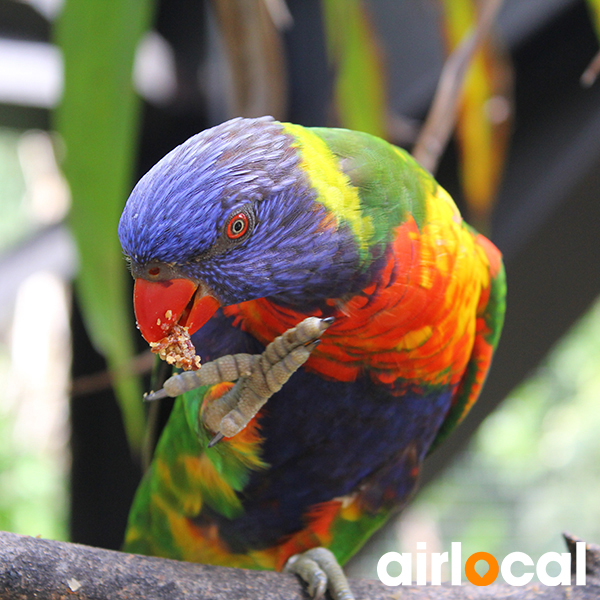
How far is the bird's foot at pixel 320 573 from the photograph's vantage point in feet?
2.89

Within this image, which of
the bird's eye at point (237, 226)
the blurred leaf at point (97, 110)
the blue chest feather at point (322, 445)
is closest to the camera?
the bird's eye at point (237, 226)

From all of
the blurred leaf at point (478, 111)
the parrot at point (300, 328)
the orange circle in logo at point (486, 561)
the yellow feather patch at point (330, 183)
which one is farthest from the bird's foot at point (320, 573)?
the blurred leaf at point (478, 111)

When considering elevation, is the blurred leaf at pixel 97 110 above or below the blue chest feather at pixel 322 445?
above

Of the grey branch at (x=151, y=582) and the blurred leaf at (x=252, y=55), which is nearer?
the grey branch at (x=151, y=582)

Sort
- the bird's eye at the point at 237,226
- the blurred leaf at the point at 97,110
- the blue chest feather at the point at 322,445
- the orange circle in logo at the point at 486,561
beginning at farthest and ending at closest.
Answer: the orange circle in logo at the point at 486,561, the blue chest feather at the point at 322,445, the blurred leaf at the point at 97,110, the bird's eye at the point at 237,226

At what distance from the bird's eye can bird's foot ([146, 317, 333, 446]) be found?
12 cm

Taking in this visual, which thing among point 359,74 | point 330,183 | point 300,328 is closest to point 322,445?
point 300,328

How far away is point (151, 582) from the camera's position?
0.72 meters

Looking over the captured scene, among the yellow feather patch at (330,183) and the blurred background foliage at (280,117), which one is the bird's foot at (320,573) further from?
the yellow feather patch at (330,183)

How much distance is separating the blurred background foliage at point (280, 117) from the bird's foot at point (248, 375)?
0.18 m

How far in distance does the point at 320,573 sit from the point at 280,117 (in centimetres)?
74

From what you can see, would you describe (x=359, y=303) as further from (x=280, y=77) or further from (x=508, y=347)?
(x=508, y=347)

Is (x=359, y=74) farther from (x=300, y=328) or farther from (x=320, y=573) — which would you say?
(x=320, y=573)

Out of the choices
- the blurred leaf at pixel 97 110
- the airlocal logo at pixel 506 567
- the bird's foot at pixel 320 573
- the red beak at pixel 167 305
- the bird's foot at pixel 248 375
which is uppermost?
the blurred leaf at pixel 97 110
